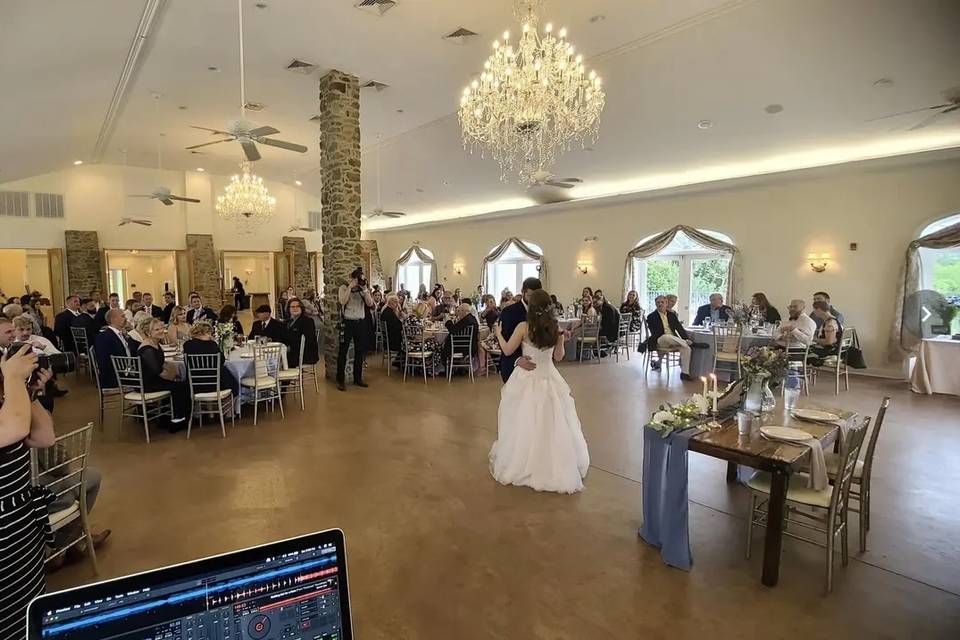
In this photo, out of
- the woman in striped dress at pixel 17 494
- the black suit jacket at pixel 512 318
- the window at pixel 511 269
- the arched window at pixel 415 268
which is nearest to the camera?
the woman in striped dress at pixel 17 494

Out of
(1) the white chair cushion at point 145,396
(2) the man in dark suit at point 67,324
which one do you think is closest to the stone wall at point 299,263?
(2) the man in dark suit at point 67,324

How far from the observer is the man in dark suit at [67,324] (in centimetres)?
867

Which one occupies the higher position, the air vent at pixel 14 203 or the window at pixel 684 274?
the air vent at pixel 14 203

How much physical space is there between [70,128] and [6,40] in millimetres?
5448

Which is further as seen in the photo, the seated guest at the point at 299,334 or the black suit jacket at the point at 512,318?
the seated guest at the point at 299,334

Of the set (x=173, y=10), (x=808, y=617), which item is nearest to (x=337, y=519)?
(x=808, y=617)

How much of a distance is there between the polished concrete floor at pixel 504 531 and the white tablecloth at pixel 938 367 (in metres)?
1.93

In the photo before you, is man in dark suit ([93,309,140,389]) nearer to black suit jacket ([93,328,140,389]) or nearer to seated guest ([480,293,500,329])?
black suit jacket ([93,328,140,389])

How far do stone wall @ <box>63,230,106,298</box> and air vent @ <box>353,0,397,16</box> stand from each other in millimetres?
12229

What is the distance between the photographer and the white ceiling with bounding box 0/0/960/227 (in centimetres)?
571

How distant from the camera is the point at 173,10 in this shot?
19.2 feet

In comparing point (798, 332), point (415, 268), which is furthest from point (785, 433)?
point (415, 268)

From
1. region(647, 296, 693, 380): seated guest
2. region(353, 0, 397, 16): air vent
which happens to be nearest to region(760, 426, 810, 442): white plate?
region(647, 296, 693, 380): seated guest

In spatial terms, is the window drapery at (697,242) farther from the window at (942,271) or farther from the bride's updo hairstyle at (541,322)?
the bride's updo hairstyle at (541,322)
